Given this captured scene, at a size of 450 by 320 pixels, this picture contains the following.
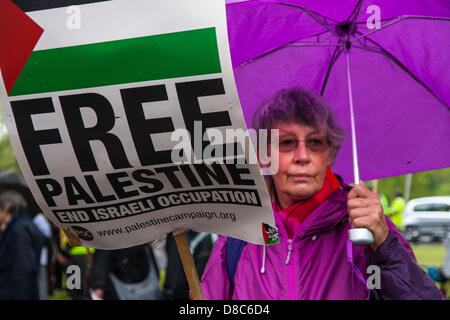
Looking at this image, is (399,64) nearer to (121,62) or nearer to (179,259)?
(121,62)

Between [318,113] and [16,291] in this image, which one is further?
[16,291]

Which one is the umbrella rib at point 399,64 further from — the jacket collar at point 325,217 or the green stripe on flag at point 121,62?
the green stripe on flag at point 121,62

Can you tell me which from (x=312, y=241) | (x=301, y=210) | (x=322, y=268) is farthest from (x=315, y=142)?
(x=322, y=268)

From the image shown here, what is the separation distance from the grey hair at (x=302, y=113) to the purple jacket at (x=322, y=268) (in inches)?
9.9

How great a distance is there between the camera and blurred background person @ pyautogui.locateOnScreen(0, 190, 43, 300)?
5.93 meters

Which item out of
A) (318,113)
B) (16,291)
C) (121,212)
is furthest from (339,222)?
(16,291)

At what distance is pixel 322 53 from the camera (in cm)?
287

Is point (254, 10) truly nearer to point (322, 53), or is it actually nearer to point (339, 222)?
point (322, 53)

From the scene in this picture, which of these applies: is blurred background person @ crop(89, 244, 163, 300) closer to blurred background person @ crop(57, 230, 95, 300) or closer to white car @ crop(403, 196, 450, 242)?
blurred background person @ crop(57, 230, 95, 300)

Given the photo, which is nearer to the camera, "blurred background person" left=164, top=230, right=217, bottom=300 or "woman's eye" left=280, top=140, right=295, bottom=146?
"woman's eye" left=280, top=140, right=295, bottom=146

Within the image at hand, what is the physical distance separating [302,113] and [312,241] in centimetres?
50

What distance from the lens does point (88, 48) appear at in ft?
5.63

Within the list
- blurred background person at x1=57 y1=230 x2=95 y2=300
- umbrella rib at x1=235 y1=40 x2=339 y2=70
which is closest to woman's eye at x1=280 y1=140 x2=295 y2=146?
umbrella rib at x1=235 y1=40 x2=339 y2=70
